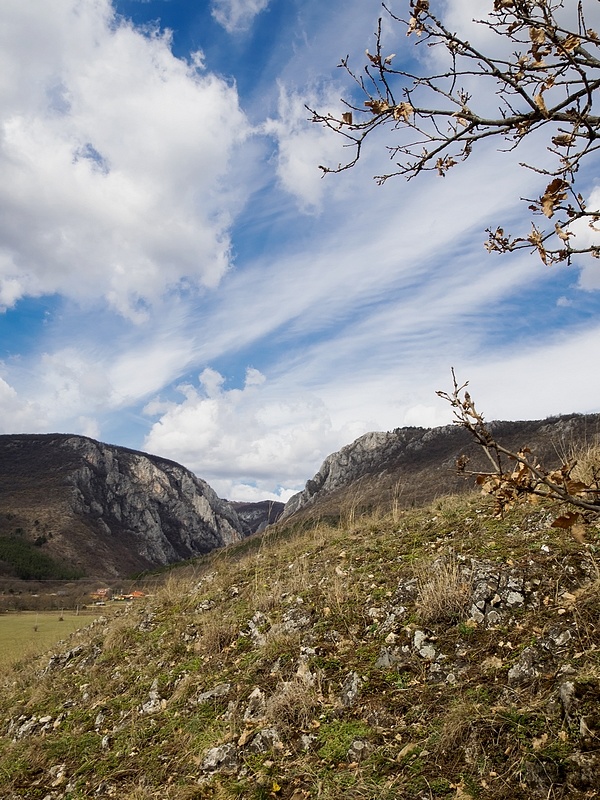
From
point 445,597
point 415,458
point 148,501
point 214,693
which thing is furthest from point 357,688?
point 148,501

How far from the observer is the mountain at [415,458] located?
36.8m

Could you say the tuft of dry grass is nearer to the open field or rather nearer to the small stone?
the small stone

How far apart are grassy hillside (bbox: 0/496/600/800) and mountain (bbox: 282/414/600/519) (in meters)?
19.3

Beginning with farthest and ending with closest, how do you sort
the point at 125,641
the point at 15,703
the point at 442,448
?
the point at 442,448 → the point at 125,641 → the point at 15,703

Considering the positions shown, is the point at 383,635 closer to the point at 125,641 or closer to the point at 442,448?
the point at 125,641

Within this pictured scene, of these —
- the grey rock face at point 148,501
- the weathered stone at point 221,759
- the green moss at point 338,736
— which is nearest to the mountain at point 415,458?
the weathered stone at point 221,759

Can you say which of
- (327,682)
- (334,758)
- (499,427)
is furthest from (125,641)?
(499,427)

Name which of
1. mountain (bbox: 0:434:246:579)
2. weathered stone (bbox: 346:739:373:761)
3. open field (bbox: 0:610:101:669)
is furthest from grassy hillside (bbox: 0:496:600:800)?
mountain (bbox: 0:434:246:579)

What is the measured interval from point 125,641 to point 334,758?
487 cm

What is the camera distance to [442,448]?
62.5 meters

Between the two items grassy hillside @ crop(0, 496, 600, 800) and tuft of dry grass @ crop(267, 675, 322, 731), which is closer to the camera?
grassy hillside @ crop(0, 496, 600, 800)

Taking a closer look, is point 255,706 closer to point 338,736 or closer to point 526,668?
point 338,736

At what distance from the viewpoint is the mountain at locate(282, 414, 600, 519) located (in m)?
36.8

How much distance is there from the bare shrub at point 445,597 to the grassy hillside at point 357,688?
0.8 inches
